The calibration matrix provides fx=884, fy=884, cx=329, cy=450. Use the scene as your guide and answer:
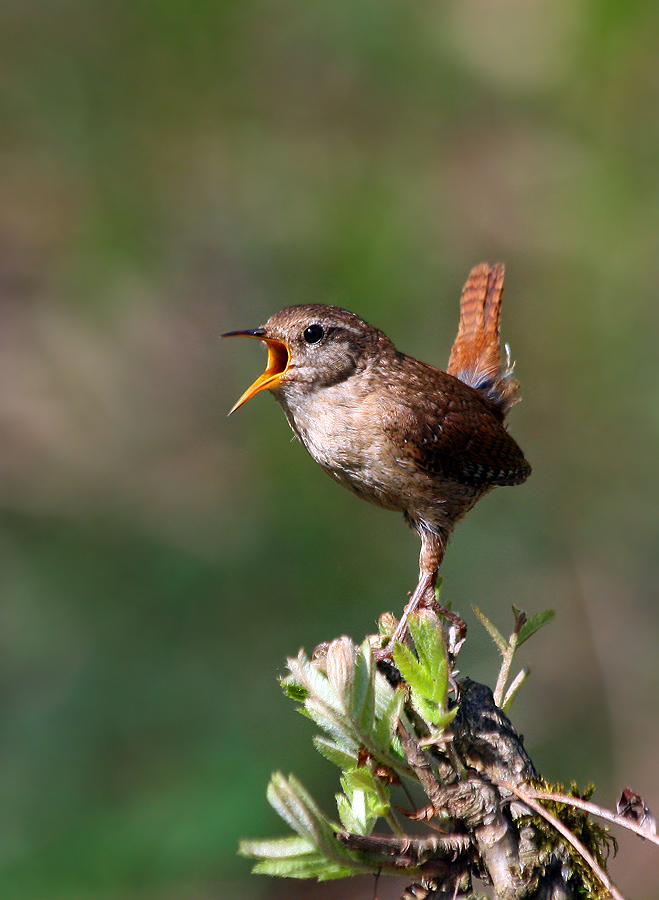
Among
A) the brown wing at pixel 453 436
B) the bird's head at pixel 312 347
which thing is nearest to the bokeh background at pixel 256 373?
the brown wing at pixel 453 436

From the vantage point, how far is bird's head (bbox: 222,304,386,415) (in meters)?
2.63

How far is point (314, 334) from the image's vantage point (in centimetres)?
271

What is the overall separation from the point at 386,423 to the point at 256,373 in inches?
95.9

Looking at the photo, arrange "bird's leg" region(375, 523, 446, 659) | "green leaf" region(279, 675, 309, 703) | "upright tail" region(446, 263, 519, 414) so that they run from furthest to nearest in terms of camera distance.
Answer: "upright tail" region(446, 263, 519, 414), "bird's leg" region(375, 523, 446, 659), "green leaf" region(279, 675, 309, 703)

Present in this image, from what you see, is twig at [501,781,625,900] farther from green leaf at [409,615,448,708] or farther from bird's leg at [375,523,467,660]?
bird's leg at [375,523,467,660]

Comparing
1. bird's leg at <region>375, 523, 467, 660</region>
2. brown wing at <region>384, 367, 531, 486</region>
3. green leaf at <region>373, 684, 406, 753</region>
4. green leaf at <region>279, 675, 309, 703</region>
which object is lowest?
green leaf at <region>373, 684, 406, 753</region>

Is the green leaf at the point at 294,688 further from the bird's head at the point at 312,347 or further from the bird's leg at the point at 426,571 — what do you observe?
the bird's head at the point at 312,347

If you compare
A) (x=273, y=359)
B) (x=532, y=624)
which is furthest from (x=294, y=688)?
(x=273, y=359)

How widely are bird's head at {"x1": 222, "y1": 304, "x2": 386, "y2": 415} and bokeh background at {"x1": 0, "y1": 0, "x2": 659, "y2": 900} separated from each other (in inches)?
66.6

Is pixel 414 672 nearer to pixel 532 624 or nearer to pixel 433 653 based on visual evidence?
pixel 433 653

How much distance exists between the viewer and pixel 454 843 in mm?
1411

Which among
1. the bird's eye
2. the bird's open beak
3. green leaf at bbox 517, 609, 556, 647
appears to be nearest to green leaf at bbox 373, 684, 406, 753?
green leaf at bbox 517, 609, 556, 647

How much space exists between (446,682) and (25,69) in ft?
17.9

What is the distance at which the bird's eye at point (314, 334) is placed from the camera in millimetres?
2691
